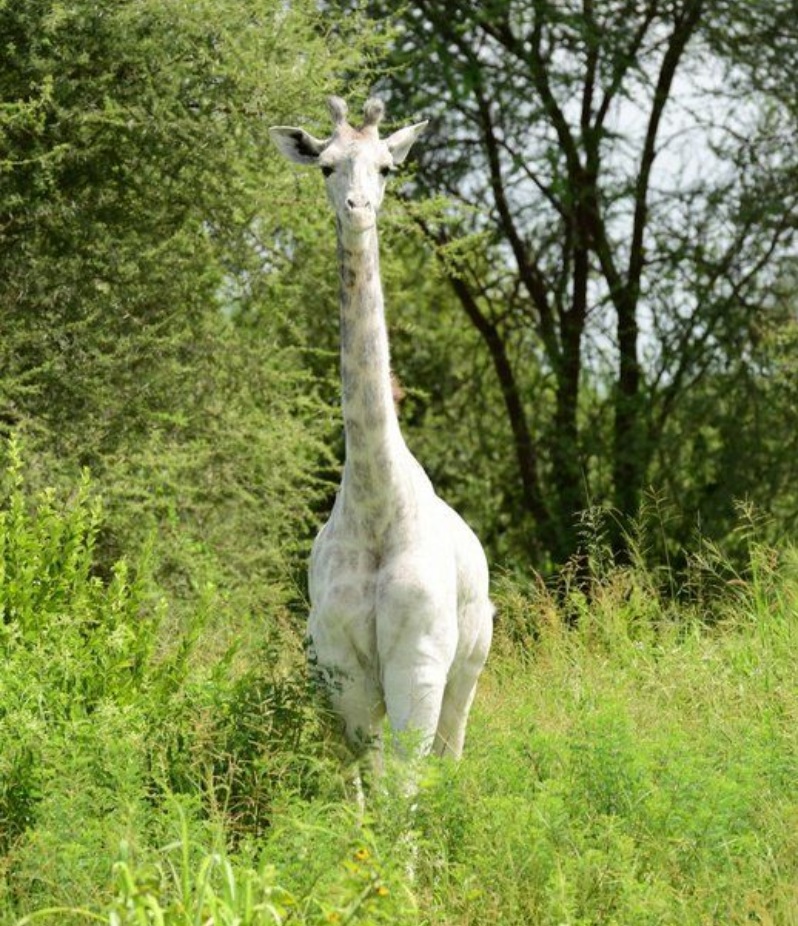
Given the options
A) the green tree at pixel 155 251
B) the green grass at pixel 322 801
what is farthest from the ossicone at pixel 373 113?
the green tree at pixel 155 251

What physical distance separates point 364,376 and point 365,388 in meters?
0.04

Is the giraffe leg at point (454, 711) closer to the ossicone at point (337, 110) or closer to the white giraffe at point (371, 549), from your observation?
the white giraffe at point (371, 549)

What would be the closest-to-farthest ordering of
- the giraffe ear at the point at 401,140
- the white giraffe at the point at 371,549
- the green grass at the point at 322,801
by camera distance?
1. the green grass at the point at 322,801
2. the white giraffe at the point at 371,549
3. the giraffe ear at the point at 401,140

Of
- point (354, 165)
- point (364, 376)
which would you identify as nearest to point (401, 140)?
point (354, 165)

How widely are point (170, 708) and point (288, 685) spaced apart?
76 cm

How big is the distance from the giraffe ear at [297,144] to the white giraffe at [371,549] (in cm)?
11

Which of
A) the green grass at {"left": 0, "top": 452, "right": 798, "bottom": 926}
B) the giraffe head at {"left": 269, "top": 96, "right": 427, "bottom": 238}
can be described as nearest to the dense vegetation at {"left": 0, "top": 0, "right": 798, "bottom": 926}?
→ the green grass at {"left": 0, "top": 452, "right": 798, "bottom": 926}

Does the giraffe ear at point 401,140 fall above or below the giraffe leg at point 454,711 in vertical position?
above

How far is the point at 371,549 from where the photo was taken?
597 cm

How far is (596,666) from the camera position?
844 cm

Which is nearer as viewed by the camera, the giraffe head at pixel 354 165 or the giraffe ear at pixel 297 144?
the giraffe head at pixel 354 165

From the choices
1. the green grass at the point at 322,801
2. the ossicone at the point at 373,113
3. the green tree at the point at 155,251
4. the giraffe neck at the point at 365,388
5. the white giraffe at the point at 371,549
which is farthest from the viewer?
the green tree at the point at 155,251

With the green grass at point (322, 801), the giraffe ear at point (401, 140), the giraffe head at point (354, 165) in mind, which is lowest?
the green grass at point (322, 801)

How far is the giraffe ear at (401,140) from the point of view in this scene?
6402mm
